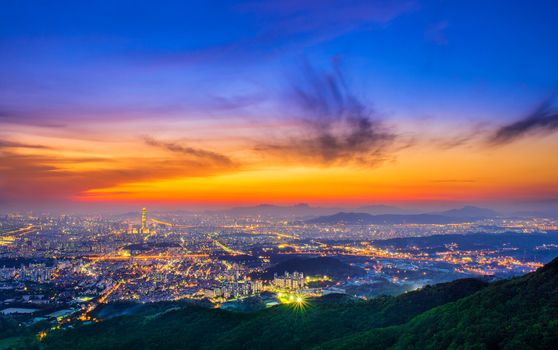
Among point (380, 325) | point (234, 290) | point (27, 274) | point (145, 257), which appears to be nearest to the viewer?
point (380, 325)

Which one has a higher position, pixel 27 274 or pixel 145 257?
pixel 145 257

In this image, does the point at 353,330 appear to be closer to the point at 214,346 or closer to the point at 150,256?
the point at 214,346

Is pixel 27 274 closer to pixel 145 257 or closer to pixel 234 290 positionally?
pixel 145 257

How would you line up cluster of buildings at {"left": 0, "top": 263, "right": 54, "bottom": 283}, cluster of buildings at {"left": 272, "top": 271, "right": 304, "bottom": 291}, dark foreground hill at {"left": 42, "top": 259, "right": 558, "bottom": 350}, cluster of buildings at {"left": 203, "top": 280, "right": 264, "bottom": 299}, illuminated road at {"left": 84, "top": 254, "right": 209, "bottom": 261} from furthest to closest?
illuminated road at {"left": 84, "top": 254, "right": 209, "bottom": 261} < cluster of buildings at {"left": 0, "top": 263, "right": 54, "bottom": 283} < cluster of buildings at {"left": 272, "top": 271, "right": 304, "bottom": 291} < cluster of buildings at {"left": 203, "top": 280, "right": 264, "bottom": 299} < dark foreground hill at {"left": 42, "top": 259, "right": 558, "bottom": 350}

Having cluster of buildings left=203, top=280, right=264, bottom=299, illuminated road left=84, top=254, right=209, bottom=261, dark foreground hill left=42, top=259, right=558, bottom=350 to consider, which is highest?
dark foreground hill left=42, top=259, right=558, bottom=350

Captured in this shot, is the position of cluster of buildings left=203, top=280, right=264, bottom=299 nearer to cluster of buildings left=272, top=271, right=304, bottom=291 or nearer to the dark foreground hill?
cluster of buildings left=272, top=271, right=304, bottom=291

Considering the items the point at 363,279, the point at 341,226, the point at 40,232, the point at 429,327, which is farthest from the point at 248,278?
the point at 341,226

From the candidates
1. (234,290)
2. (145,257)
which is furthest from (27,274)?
(234,290)

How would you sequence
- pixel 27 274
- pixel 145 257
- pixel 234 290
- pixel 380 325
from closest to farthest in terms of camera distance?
pixel 380 325 < pixel 234 290 < pixel 27 274 < pixel 145 257

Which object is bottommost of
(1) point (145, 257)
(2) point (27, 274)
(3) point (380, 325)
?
(2) point (27, 274)

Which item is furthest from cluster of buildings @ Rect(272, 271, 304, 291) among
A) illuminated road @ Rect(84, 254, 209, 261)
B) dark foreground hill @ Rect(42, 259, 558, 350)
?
illuminated road @ Rect(84, 254, 209, 261)

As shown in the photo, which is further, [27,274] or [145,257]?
[145,257]
